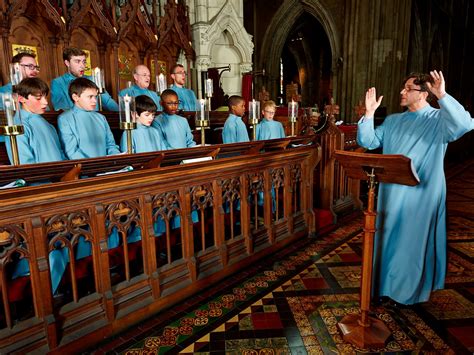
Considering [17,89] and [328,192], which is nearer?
[17,89]

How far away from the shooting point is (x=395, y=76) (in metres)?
10.7

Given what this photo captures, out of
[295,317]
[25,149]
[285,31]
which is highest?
[285,31]

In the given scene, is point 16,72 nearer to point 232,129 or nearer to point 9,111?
point 9,111

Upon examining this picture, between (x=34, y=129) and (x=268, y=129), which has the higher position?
(x=34, y=129)

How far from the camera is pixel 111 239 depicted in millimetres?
2947

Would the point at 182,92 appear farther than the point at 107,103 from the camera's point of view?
Yes

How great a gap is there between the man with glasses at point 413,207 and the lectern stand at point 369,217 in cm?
42

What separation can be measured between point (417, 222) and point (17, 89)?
3249 millimetres

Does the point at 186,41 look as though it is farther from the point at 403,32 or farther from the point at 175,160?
the point at 403,32

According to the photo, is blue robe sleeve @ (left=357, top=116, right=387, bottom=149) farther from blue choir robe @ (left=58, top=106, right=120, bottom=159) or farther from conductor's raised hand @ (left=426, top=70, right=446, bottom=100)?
blue choir robe @ (left=58, top=106, right=120, bottom=159)

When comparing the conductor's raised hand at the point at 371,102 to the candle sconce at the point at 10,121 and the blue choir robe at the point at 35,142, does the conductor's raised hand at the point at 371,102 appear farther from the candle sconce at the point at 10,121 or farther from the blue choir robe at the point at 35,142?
the blue choir robe at the point at 35,142

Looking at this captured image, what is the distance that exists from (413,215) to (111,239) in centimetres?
241

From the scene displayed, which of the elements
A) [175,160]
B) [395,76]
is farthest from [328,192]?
[395,76]

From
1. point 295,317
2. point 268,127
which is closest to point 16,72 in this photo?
point 268,127
